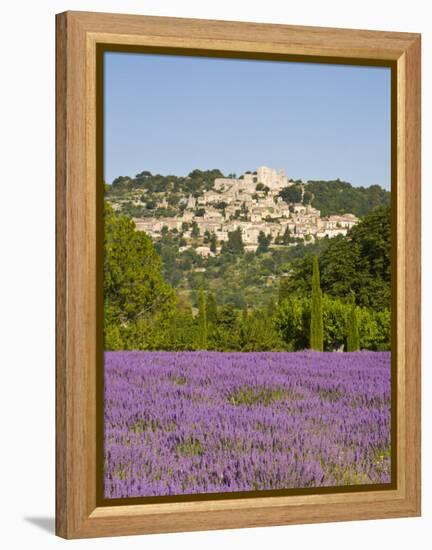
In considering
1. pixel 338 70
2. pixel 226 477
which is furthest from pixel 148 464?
pixel 338 70

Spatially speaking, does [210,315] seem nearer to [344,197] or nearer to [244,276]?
[244,276]

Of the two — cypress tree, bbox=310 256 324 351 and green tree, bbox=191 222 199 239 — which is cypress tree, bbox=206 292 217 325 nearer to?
green tree, bbox=191 222 199 239

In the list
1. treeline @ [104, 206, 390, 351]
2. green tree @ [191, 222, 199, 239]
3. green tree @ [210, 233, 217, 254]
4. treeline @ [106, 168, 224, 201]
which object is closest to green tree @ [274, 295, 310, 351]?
treeline @ [104, 206, 390, 351]

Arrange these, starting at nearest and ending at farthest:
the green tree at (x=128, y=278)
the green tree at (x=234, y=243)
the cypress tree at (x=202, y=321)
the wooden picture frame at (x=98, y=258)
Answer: the wooden picture frame at (x=98, y=258) < the green tree at (x=128, y=278) < the cypress tree at (x=202, y=321) < the green tree at (x=234, y=243)

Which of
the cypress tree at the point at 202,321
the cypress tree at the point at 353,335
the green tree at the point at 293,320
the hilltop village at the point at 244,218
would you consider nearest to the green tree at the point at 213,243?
the hilltop village at the point at 244,218

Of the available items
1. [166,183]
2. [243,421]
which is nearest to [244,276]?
[166,183]

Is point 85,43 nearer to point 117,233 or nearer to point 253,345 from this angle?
Result: point 117,233

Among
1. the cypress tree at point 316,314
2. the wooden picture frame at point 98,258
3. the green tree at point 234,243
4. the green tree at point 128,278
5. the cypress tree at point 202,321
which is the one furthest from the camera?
the cypress tree at point 316,314

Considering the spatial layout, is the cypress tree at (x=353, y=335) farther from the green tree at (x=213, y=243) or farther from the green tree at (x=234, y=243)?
the green tree at (x=213, y=243)
